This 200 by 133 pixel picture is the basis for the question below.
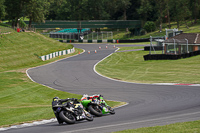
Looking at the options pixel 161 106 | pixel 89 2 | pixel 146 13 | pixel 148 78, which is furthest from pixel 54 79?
pixel 89 2

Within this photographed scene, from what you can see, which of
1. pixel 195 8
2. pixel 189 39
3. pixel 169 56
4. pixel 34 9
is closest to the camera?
pixel 169 56

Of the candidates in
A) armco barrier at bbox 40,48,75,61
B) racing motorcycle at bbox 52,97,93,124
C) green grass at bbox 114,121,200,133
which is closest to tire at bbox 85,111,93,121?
racing motorcycle at bbox 52,97,93,124

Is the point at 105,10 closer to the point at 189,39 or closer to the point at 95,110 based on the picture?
the point at 189,39

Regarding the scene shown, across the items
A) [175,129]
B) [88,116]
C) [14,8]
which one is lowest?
[88,116]

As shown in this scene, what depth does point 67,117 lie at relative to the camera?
48.8 feet

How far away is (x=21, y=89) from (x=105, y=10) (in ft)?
404

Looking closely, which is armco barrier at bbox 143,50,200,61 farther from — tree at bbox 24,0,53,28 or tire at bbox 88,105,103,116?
tree at bbox 24,0,53,28

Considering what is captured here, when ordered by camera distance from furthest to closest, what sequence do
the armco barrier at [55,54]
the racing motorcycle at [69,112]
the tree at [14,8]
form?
the tree at [14,8] → the armco barrier at [55,54] → the racing motorcycle at [69,112]

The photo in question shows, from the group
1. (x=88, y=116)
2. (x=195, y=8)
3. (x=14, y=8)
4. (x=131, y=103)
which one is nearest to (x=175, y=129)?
(x=88, y=116)

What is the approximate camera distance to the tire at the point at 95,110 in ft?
53.2

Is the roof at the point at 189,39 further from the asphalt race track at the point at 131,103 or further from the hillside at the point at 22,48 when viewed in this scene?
the hillside at the point at 22,48

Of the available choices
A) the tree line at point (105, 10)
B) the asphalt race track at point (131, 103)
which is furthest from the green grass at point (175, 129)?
the tree line at point (105, 10)

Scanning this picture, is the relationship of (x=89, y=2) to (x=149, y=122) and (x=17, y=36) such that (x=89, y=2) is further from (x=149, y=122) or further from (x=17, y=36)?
(x=149, y=122)

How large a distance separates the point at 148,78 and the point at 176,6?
91130 millimetres
